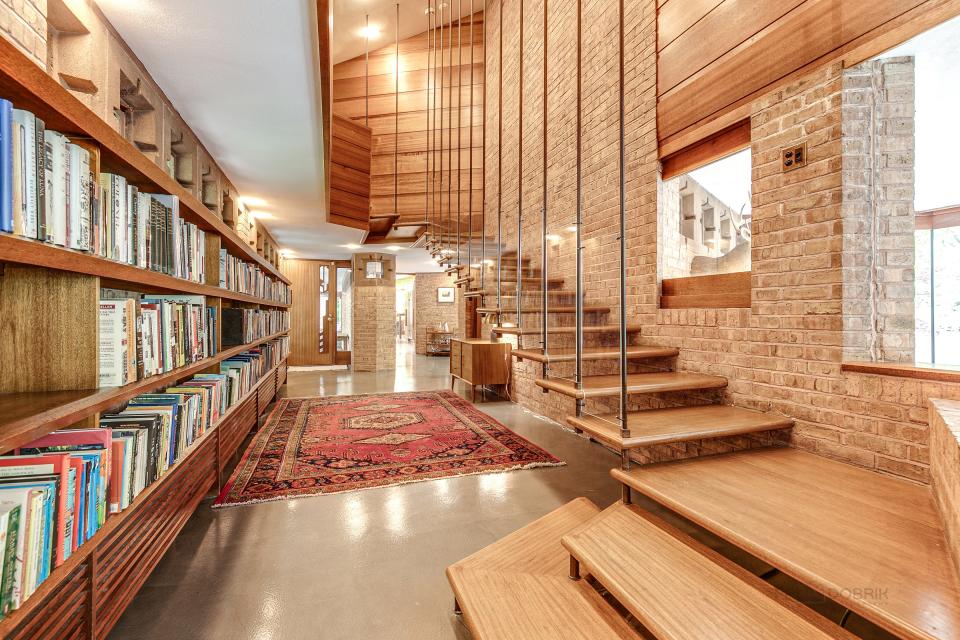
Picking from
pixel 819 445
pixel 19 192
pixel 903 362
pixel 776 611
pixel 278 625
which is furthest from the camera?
pixel 819 445

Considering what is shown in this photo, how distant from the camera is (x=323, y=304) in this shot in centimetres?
917

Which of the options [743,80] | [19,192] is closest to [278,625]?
[19,192]

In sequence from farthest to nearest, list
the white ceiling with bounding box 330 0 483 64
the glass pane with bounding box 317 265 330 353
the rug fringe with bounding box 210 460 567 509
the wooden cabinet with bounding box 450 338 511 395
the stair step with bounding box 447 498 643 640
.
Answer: the glass pane with bounding box 317 265 330 353 < the white ceiling with bounding box 330 0 483 64 < the wooden cabinet with bounding box 450 338 511 395 < the rug fringe with bounding box 210 460 567 509 < the stair step with bounding box 447 498 643 640

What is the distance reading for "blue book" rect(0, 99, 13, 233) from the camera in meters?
0.91

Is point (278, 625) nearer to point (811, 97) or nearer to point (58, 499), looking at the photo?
point (58, 499)

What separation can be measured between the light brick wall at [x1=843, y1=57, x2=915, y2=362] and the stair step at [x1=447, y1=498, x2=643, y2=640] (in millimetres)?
1616

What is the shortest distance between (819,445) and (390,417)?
140 inches

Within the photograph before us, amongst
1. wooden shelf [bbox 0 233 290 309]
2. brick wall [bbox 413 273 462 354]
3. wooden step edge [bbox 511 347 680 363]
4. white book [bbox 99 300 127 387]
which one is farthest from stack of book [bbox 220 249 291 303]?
brick wall [bbox 413 273 462 354]

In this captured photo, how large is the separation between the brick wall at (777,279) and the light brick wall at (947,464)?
0.18m

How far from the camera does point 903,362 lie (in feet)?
6.37

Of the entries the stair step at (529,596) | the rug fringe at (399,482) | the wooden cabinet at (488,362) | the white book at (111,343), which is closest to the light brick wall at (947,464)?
the stair step at (529,596)

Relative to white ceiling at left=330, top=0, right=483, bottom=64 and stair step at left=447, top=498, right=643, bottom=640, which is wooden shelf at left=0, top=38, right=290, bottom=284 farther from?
white ceiling at left=330, top=0, right=483, bottom=64

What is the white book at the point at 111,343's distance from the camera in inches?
53.7

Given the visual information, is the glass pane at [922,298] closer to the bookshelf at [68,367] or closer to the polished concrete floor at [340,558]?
the polished concrete floor at [340,558]
